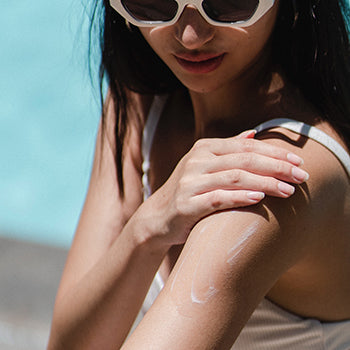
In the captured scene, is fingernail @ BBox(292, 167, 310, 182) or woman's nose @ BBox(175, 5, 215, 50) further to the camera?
woman's nose @ BBox(175, 5, 215, 50)

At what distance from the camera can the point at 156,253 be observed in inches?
64.2

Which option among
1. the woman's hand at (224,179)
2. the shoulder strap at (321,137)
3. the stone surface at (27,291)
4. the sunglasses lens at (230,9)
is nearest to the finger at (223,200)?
the woman's hand at (224,179)

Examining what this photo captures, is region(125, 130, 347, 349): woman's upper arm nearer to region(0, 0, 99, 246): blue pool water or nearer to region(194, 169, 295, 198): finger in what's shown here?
region(194, 169, 295, 198): finger

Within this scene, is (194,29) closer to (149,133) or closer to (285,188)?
(285,188)

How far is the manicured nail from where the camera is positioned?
1333 mm

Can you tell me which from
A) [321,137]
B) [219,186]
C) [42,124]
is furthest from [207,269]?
[42,124]

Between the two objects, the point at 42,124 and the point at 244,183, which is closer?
the point at 244,183

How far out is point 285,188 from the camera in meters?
1.34

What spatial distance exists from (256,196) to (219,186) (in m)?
0.08

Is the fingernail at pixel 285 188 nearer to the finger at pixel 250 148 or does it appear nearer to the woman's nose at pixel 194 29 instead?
the finger at pixel 250 148

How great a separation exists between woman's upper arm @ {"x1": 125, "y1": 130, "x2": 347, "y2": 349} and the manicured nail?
3 centimetres

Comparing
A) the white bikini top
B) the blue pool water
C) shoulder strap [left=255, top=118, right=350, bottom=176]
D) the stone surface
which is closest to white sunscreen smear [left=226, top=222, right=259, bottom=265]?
Result: shoulder strap [left=255, top=118, right=350, bottom=176]

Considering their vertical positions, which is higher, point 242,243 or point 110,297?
point 242,243

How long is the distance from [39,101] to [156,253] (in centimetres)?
461
